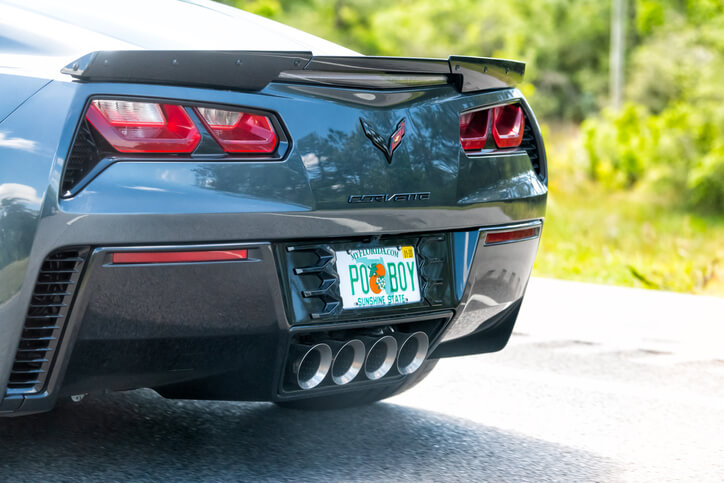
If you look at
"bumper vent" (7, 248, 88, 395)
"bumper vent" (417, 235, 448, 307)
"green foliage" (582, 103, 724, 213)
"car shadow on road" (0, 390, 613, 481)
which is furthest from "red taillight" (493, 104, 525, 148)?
"green foliage" (582, 103, 724, 213)

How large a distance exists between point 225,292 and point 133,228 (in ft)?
1.01

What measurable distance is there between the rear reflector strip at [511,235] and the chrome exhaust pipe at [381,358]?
1.52 feet

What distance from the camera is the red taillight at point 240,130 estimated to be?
2.78 metres

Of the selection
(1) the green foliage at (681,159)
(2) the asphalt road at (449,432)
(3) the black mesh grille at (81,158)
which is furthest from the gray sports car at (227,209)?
(1) the green foliage at (681,159)

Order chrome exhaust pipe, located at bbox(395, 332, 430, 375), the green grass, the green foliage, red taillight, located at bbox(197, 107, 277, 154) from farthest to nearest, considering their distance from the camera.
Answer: the green foliage < the green grass < chrome exhaust pipe, located at bbox(395, 332, 430, 375) < red taillight, located at bbox(197, 107, 277, 154)

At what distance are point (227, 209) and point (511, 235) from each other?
110 centimetres

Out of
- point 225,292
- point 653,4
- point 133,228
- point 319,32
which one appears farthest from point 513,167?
point 319,32

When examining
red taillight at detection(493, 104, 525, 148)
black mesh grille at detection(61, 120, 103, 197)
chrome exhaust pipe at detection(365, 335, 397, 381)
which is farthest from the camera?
red taillight at detection(493, 104, 525, 148)

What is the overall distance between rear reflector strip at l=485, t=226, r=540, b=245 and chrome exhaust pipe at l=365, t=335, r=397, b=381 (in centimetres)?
46

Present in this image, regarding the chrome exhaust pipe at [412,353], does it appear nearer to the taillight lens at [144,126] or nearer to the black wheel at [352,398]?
the black wheel at [352,398]

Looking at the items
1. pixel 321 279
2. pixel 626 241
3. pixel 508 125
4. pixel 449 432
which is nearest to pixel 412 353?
pixel 321 279

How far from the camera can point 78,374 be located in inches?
108

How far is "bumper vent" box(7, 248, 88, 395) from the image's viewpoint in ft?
8.54

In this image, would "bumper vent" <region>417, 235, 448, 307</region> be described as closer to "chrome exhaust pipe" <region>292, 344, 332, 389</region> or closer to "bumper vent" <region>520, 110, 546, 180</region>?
"chrome exhaust pipe" <region>292, 344, 332, 389</region>
